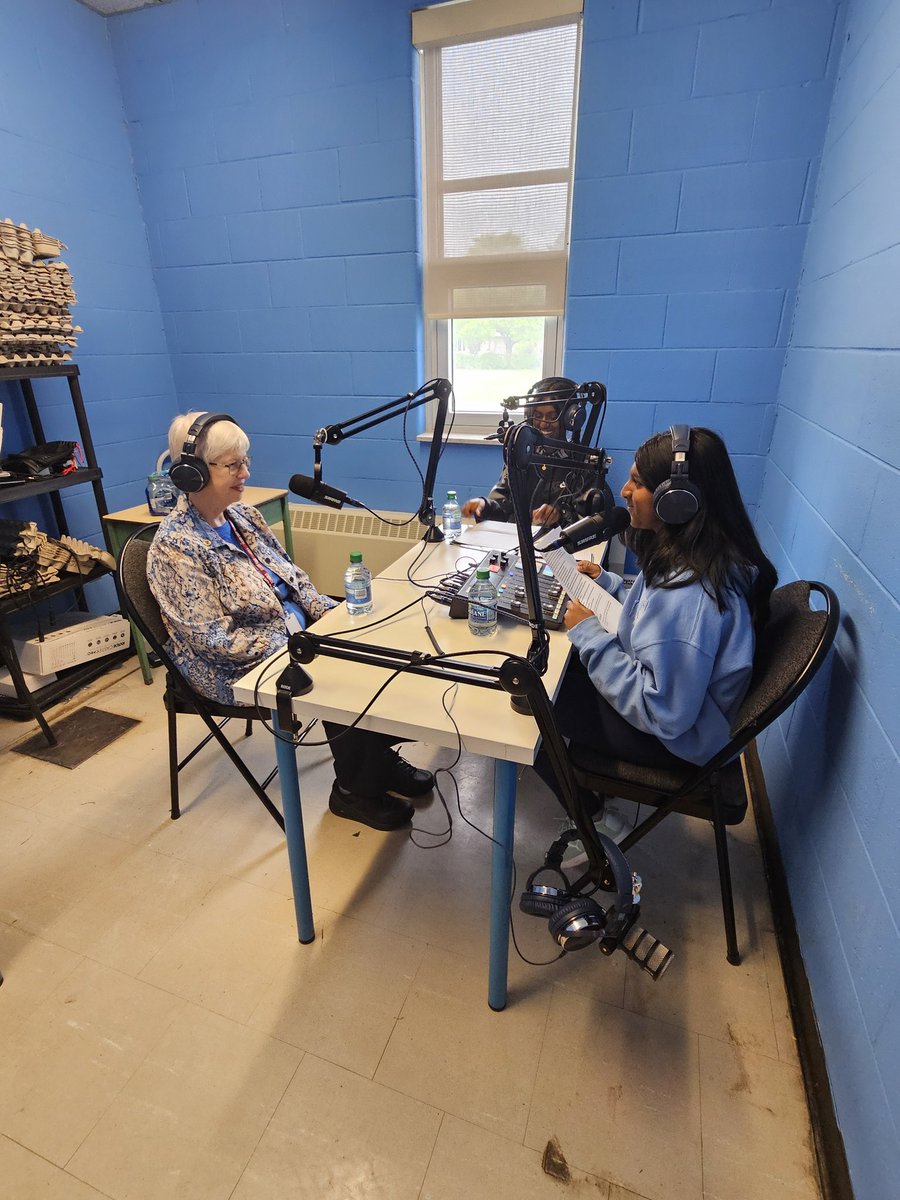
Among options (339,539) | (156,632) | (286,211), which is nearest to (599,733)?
(156,632)

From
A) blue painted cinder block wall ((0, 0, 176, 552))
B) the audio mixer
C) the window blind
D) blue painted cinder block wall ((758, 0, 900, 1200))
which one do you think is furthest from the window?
blue painted cinder block wall ((0, 0, 176, 552))

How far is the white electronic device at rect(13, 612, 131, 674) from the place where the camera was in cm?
234

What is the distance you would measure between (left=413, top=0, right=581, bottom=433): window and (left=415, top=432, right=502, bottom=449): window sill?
8.3 inches

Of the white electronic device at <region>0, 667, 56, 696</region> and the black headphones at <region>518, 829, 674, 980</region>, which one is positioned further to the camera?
the white electronic device at <region>0, 667, 56, 696</region>

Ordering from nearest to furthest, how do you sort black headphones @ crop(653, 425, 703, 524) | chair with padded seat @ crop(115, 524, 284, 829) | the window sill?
black headphones @ crop(653, 425, 703, 524), chair with padded seat @ crop(115, 524, 284, 829), the window sill

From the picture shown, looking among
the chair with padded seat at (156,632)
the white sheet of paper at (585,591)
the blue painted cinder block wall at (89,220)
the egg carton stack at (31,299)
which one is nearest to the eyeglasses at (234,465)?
the chair with padded seat at (156,632)

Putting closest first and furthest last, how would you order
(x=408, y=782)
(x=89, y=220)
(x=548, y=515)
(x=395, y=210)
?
1. (x=548, y=515)
2. (x=408, y=782)
3. (x=395, y=210)
4. (x=89, y=220)

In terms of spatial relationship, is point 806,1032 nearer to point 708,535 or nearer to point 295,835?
point 708,535

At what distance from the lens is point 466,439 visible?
2.78m

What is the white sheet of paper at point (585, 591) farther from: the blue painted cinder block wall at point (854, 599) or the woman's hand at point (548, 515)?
the blue painted cinder block wall at point (854, 599)

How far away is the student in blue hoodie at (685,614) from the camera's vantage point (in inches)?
45.1

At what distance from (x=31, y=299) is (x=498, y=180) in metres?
1.93

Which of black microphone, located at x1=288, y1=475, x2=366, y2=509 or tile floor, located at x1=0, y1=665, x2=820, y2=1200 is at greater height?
black microphone, located at x1=288, y1=475, x2=366, y2=509

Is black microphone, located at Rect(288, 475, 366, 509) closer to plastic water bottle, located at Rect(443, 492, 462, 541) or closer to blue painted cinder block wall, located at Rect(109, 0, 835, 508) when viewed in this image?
plastic water bottle, located at Rect(443, 492, 462, 541)
